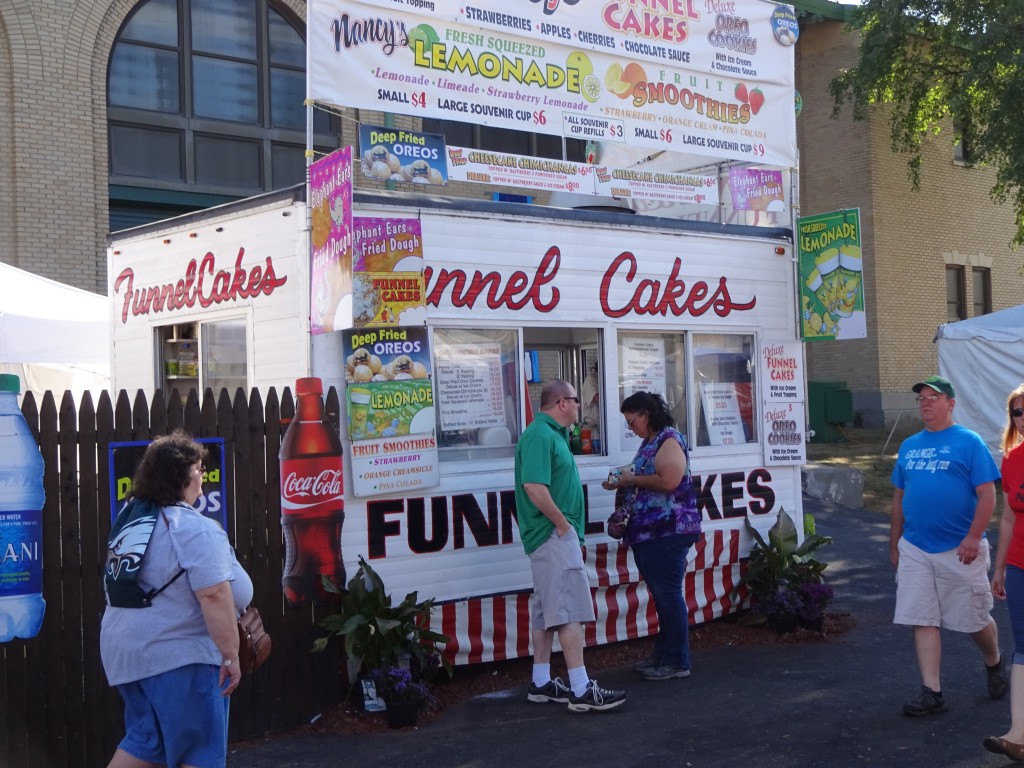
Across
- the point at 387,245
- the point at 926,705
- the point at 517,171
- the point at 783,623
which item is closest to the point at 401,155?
the point at 387,245

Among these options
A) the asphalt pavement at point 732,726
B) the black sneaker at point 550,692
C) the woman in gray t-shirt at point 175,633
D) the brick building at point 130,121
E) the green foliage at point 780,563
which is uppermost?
the brick building at point 130,121

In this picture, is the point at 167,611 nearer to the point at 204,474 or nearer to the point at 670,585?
the point at 204,474

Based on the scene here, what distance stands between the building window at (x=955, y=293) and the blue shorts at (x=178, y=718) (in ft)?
83.3

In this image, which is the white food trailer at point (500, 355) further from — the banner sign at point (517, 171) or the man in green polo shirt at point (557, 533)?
the man in green polo shirt at point (557, 533)

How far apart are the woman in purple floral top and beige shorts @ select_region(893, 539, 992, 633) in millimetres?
1422

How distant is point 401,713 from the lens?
6062mm

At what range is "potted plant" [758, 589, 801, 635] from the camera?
26.2 feet

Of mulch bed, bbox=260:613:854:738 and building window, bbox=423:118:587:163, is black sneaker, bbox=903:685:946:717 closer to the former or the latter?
mulch bed, bbox=260:613:854:738

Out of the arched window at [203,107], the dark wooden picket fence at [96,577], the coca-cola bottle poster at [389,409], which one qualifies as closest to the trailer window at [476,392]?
the coca-cola bottle poster at [389,409]

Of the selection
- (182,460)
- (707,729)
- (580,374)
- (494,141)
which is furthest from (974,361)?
(182,460)

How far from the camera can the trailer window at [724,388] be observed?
845cm

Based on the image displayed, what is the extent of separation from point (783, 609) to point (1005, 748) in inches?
113

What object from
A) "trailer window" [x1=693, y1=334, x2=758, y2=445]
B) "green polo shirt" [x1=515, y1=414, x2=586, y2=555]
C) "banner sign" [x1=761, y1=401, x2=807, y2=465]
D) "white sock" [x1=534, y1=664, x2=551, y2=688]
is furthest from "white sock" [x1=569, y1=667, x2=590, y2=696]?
"banner sign" [x1=761, y1=401, x2=807, y2=465]

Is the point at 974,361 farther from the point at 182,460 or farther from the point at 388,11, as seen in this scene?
the point at 182,460
